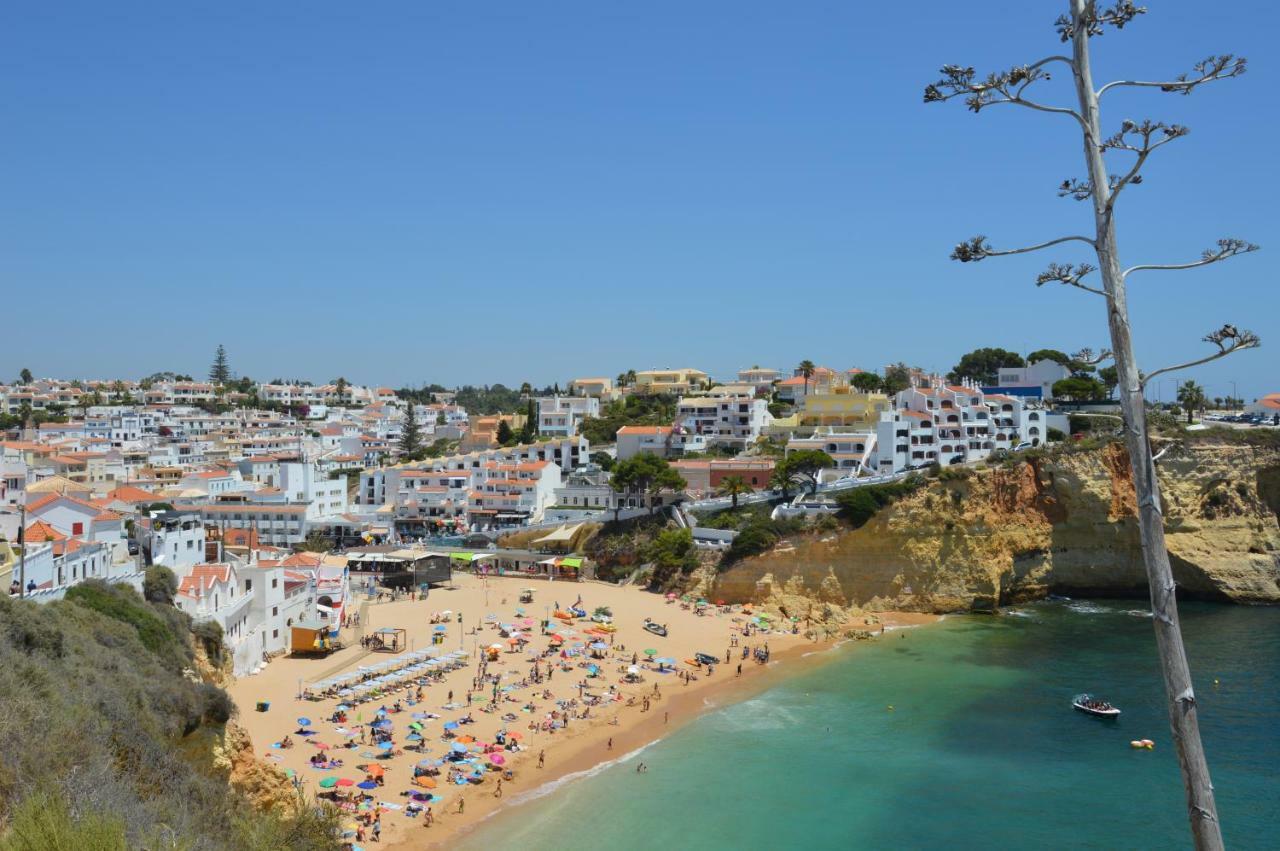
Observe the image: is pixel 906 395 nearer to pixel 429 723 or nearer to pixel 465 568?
pixel 465 568

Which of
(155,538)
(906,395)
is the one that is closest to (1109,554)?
→ (906,395)

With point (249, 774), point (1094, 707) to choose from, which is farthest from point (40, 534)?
point (1094, 707)

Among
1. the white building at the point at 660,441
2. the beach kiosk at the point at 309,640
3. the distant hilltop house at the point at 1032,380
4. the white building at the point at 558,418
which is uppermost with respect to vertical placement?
the distant hilltop house at the point at 1032,380

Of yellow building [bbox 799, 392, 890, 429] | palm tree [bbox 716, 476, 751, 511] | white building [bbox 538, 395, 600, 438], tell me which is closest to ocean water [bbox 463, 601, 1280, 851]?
palm tree [bbox 716, 476, 751, 511]

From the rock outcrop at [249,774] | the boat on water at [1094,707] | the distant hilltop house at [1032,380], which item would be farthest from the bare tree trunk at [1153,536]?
the distant hilltop house at [1032,380]

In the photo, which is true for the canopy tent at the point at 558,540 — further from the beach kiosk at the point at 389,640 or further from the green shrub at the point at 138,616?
the green shrub at the point at 138,616
